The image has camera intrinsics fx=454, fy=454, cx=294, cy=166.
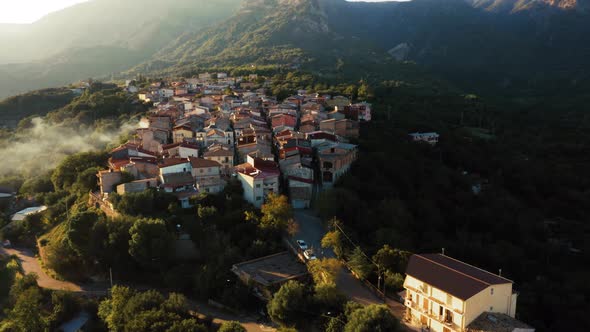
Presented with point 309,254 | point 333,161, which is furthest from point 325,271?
point 333,161

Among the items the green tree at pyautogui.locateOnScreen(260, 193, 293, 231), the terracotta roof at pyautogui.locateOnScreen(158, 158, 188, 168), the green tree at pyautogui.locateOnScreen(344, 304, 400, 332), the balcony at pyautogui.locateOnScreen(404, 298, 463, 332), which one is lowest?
the balcony at pyautogui.locateOnScreen(404, 298, 463, 332)

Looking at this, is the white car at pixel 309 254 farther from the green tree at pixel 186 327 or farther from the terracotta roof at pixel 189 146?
the terracotta roof at pixel 189 146

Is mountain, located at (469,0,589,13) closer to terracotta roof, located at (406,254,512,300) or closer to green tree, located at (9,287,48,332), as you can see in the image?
terracotta roof, located at (406,254,512,300)

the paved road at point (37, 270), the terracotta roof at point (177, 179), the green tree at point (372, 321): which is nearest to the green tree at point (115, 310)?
the paved road at point (37, 270)

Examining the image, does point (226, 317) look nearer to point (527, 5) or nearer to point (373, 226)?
point (373, 226)

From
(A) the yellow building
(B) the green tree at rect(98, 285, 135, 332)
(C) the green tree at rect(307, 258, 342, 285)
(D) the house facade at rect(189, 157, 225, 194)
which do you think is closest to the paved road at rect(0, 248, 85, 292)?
(B) the green tree at rect(98, 285, 135, 332)
